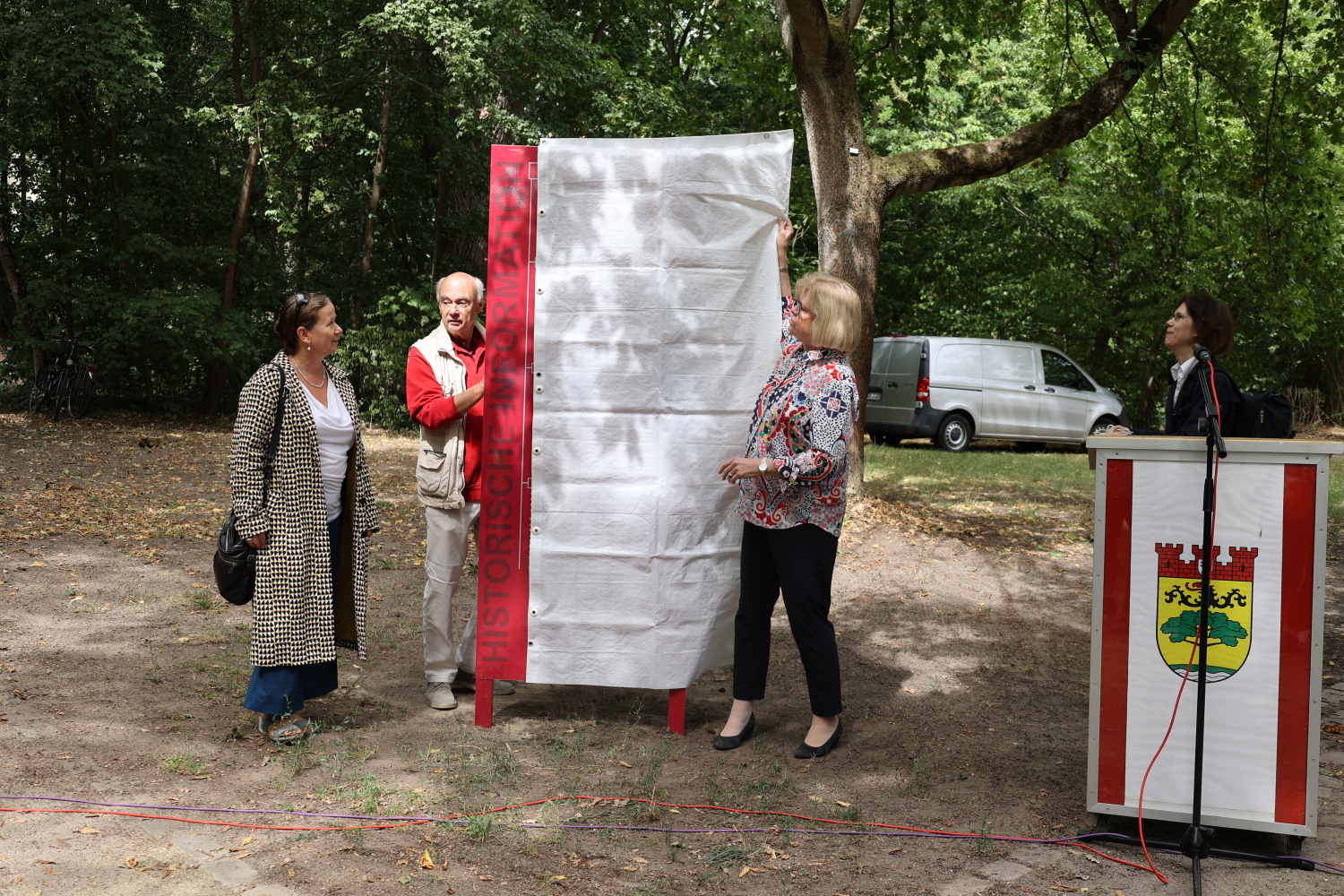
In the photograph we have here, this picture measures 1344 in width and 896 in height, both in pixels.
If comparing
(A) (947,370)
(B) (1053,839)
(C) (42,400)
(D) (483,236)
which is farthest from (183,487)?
(A) (947,370)

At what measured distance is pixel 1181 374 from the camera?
13.2ft

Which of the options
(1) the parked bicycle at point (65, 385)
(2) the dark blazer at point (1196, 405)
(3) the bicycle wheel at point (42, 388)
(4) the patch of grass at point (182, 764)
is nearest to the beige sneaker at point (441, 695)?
(4) the patch of grass at point (182, 764)

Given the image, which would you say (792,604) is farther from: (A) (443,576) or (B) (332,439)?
(B) (332,439)

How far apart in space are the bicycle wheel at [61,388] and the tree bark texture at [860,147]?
11.2m

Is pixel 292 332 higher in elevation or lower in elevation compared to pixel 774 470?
higher

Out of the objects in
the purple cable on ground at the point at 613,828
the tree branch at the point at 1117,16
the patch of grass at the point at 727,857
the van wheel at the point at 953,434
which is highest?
the tree branch at the point at 1117,16

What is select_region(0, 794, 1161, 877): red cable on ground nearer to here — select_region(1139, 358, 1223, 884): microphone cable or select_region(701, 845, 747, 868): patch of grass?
select_region(1139, 358, 1223, 884): microphone cable

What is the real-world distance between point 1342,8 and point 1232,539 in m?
7.60

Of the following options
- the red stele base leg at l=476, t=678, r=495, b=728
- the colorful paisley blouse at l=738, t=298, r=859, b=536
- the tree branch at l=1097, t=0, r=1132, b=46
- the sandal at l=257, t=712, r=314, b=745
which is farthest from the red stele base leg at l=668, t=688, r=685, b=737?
the tree branch at l=1097, t=0, r=1132, b=46

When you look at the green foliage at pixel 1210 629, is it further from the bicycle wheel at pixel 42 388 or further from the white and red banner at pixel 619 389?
the bicycle wheel at pixel 42 388

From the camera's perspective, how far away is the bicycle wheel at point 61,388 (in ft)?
50.4

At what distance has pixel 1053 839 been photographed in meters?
3.66

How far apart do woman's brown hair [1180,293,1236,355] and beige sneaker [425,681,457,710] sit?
3.42m

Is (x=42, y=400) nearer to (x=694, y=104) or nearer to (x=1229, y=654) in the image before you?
(x=694, y=104)
